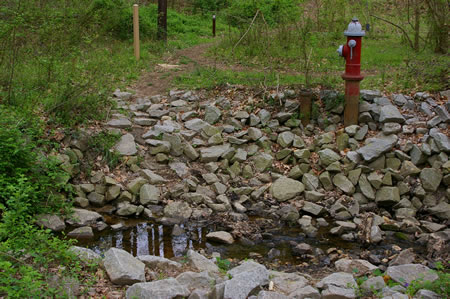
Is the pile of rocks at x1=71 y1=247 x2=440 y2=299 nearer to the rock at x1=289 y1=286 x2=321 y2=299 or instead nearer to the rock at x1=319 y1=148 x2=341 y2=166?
the rock at x1=289 y1=286 x2=321 y2=299

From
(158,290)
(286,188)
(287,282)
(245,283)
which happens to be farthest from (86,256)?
(286,188)

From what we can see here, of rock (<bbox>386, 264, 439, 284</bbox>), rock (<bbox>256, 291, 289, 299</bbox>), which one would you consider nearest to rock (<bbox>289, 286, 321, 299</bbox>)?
rock (<bbox>256, 291, 289, 299</bbox>)

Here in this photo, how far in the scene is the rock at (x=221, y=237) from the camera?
22.1 feet

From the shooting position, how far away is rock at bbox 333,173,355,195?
7.96 meters

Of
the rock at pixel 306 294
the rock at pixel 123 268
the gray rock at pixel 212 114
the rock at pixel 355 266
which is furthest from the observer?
the gray rock at pixel 212 114

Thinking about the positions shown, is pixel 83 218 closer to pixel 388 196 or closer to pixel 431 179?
pixel 388 196

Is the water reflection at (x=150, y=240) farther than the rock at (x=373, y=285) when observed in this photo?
Yes

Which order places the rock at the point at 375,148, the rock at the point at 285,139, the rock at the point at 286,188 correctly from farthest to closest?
the rock at the point at 285,139 → the rock at the point at 375,148 → the rock at the point at 286,188

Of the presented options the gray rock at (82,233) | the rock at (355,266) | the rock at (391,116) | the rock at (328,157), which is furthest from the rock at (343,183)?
the gray rock at (82,233)

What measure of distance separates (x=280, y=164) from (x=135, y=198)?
8.33ft

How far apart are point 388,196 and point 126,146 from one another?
4.33 meters

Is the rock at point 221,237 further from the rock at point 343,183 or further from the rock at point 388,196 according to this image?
the rock at point 388,196

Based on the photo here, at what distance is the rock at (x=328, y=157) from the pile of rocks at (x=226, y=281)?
313 centimetres

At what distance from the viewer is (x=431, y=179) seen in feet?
25.5
